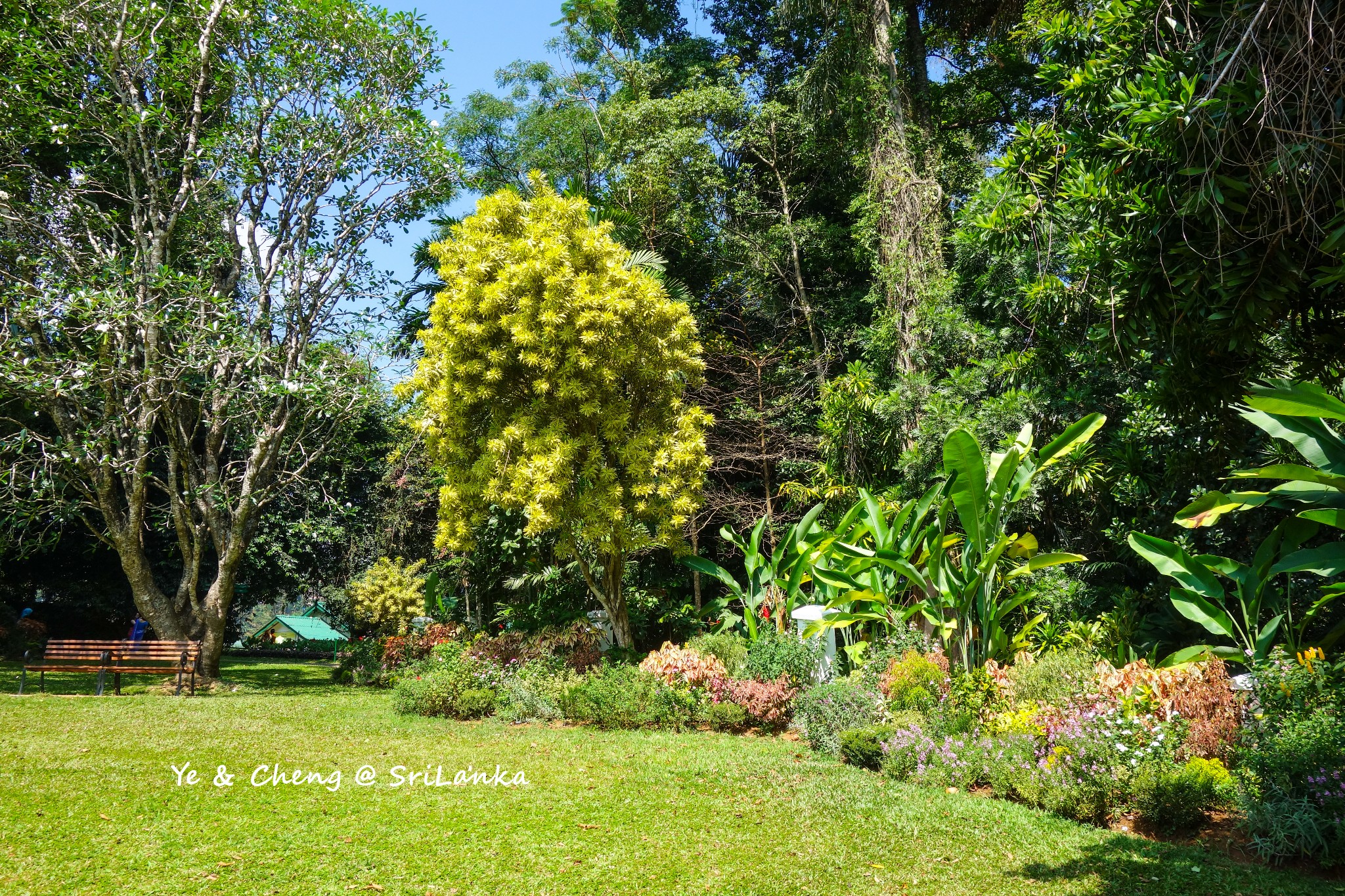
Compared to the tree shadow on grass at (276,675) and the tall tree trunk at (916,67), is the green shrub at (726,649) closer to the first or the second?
the tree shadow on grass at (276,675)

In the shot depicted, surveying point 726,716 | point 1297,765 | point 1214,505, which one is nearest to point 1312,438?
point 1214,505

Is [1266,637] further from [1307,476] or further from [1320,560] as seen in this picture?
[1307,476]

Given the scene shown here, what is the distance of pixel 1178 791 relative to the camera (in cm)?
527

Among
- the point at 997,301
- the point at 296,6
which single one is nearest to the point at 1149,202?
the point at 997,301

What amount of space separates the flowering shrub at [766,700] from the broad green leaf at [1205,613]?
427 cm

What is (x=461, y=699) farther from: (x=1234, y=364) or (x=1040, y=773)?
(x=1234, y=364)

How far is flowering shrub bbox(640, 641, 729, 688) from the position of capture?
31.9 feet

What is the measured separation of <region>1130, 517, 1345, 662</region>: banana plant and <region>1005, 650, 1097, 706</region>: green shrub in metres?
0.86

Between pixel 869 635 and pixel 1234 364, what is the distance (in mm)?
6296

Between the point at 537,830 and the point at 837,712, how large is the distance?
3.84m

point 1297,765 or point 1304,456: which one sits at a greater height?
point 1304,456

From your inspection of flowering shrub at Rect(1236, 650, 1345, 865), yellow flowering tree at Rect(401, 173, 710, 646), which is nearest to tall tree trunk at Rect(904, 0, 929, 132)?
yellow flowering tree at Rect(401, 173, 710, 646)

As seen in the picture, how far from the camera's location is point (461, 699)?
10.3m

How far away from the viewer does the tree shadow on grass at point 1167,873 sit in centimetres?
433
